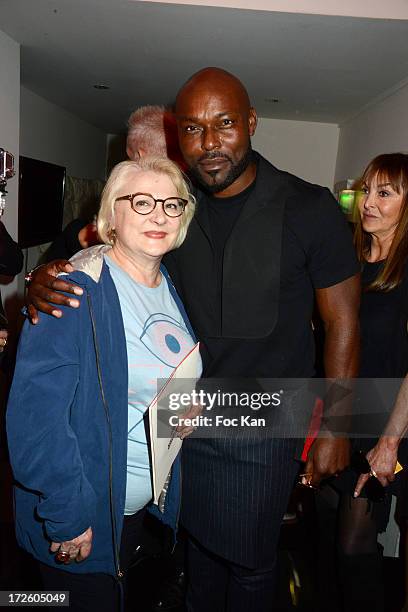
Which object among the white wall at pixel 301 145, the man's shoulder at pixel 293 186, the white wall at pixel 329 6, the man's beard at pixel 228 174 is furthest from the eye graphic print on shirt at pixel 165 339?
the white wall at pixel 301 145

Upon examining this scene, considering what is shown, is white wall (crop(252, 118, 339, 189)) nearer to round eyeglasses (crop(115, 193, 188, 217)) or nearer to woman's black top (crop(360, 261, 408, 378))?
woman's black top (crop(360, 261, 408, 378))

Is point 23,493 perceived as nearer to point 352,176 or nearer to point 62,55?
point 62,55

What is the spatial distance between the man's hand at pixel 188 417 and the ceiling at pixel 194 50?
7.98 feet

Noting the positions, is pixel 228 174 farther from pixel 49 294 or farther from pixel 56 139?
pixel 56 139

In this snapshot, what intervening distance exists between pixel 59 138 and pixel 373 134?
12.5ft

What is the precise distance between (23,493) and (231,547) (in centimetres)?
69

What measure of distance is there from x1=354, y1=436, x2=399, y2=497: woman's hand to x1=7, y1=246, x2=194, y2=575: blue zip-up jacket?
901 millimetres

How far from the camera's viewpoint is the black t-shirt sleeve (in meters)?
1.41

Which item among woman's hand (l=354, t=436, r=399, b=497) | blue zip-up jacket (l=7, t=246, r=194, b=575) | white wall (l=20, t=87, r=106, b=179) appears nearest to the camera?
blue zip-up jacket (l=7, t=246, r=194, b=575)

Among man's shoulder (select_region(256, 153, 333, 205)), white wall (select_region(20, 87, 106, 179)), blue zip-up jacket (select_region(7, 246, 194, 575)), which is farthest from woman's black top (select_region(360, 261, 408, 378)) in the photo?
white wall (select_region(20, 87, 106, 179))

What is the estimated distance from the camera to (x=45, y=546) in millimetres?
1229

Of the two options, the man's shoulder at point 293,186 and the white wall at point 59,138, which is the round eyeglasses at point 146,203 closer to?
the man's shoulder at point 293,186

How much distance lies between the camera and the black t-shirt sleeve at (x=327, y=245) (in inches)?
55.4

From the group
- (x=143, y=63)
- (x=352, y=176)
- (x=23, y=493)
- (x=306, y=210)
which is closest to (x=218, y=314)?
(x=306, y=210)
